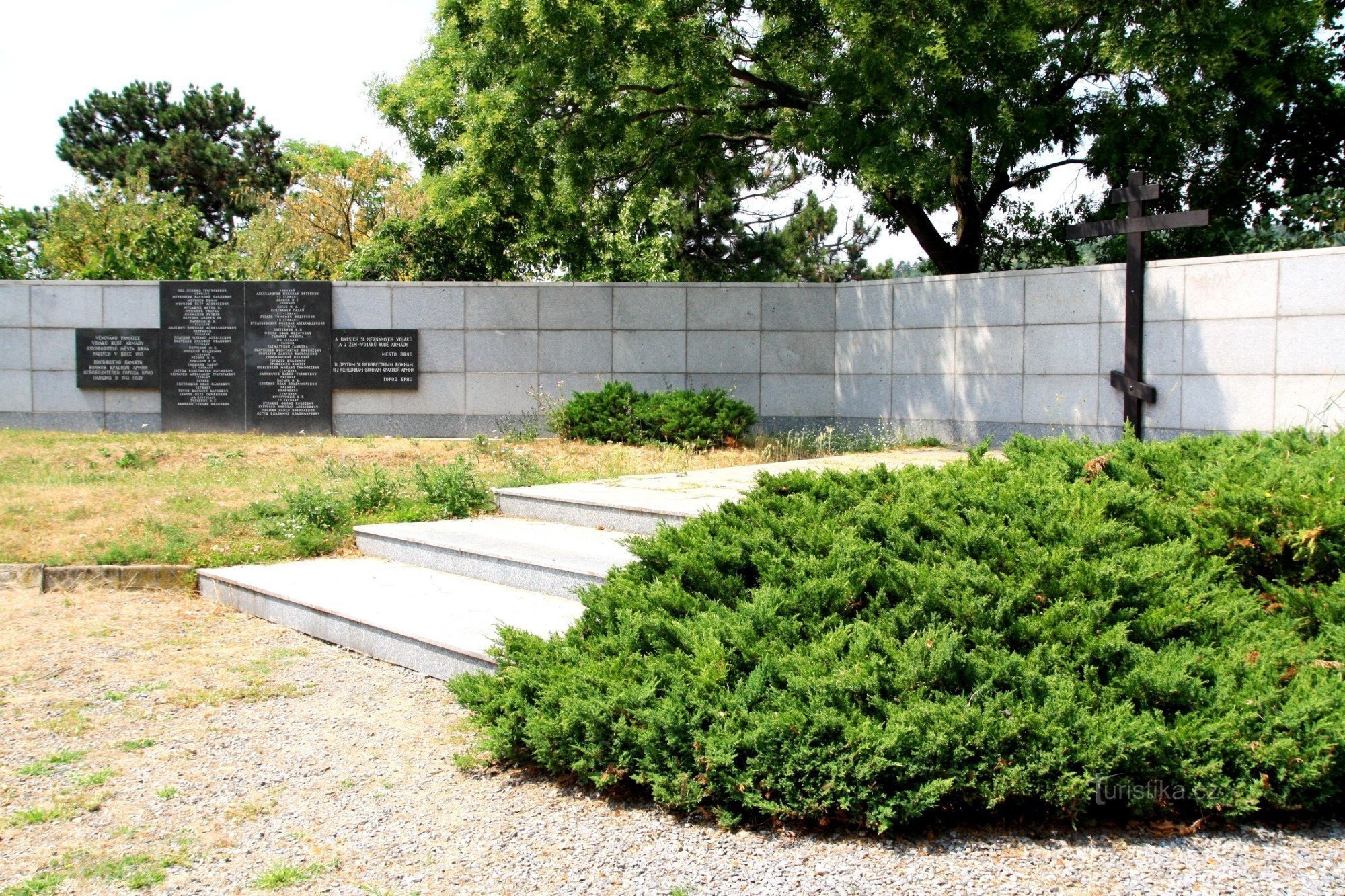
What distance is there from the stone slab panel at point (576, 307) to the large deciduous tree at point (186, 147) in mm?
24886

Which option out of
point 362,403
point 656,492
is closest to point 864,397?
point 656,492

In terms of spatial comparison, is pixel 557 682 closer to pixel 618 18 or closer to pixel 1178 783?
pixel 1178 783

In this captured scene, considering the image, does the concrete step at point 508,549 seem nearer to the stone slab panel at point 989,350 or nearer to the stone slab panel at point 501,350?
the stone slab panel at point 501,350

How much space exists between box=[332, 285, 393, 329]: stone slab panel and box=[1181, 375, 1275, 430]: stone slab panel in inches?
369

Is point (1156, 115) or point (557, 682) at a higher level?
point (1156, 115)

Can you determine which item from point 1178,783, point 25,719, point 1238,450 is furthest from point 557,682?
point 1238,450

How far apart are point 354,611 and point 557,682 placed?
2.20 metres

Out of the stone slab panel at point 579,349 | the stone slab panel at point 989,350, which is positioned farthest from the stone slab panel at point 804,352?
the stone slab panel at point 579,349

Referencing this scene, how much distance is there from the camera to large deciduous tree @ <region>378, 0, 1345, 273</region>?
11.1m

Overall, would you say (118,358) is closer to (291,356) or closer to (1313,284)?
(291,356)

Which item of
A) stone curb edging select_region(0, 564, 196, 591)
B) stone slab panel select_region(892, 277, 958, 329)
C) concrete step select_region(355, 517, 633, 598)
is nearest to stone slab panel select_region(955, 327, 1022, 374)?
stone slab panel select_region(892, 277, 958, 329)

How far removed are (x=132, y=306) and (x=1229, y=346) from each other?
1284cm

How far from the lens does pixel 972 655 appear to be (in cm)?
363

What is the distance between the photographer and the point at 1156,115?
481 inches
